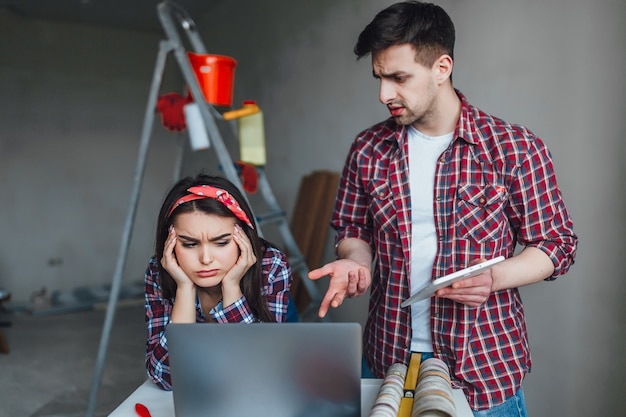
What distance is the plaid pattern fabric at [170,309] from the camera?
4.78ft

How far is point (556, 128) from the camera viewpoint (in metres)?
2.04

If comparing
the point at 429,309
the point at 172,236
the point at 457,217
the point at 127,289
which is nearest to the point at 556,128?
the point at 457,217

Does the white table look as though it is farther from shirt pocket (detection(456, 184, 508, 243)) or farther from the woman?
shirt pocket (detection(456, 184, 508, 243))

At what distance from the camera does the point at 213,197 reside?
167 centimetres

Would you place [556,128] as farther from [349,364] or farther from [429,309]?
[349,364]

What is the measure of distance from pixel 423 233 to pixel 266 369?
2.28 ft

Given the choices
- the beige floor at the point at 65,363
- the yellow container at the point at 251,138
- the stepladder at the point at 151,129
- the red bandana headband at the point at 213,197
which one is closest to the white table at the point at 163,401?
the red bandana headband at the point at 213,197

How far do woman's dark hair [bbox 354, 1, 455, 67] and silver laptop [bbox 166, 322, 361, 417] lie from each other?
2.70 feet

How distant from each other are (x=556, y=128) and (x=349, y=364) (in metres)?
1.39

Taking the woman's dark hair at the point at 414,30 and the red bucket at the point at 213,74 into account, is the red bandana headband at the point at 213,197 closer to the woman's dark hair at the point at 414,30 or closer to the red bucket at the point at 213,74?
the woman's dark hair at the point at 414,30

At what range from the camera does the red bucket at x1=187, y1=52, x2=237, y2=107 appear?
2740 millimetres

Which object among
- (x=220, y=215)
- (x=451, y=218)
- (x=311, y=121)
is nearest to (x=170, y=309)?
(x=220, y=215)

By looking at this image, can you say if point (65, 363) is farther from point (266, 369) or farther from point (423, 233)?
point (266, 369)

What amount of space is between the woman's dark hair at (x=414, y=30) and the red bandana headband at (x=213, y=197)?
21.9 inches
